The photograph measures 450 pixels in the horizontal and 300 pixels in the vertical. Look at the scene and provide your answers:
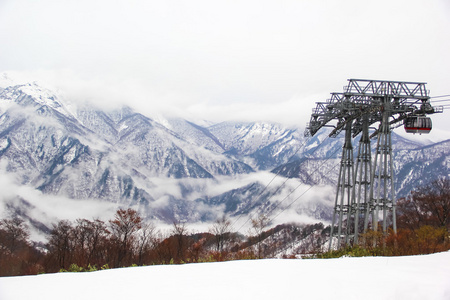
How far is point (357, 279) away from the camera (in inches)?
411

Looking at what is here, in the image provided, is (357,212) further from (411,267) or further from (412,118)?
(411,267)

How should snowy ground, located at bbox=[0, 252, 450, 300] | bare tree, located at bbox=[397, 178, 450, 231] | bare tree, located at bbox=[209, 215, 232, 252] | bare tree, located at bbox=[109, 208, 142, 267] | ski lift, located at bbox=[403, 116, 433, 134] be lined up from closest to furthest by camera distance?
snowy ground, located at bbox=[0, 252, 450, 300] → ski lift, located at bbox=[403, 116, 433, 134] → bare tree, located at bbox=[397, 178, 450, 231] → bare tree, located at bbox=[209, 215, 232, 252] → bare tree, located at bbox=[109, 208, 142, 267]

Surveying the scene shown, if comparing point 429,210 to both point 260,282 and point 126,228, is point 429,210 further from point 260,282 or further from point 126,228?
point 260,282

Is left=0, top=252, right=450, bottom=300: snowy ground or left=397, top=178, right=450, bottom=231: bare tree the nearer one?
left=0, top=252, right=450, bottom=300: snowy ground

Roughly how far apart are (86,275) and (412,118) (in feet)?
91.1

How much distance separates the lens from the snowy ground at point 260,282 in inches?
372

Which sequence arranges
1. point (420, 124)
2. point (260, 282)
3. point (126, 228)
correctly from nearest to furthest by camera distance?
point (260, 282), point (420, 124), point (126, 228)

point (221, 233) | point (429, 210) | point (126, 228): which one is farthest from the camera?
point (429, 210)

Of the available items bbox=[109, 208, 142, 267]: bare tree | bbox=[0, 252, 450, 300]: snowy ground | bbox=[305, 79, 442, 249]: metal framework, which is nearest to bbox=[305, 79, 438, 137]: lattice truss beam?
bbox=[305, 79, 442, 249]: metal framework

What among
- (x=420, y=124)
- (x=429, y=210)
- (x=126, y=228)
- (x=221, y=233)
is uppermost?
(x=420, y=124)

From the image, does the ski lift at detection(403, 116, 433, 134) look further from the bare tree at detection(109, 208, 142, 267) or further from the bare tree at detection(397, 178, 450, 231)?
the bare tree at detection(109, 208, 142, 267)

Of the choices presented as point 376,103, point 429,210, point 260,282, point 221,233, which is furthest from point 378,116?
point 429,210

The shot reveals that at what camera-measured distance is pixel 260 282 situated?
10.7 m

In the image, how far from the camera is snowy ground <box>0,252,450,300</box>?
9.46 metres
